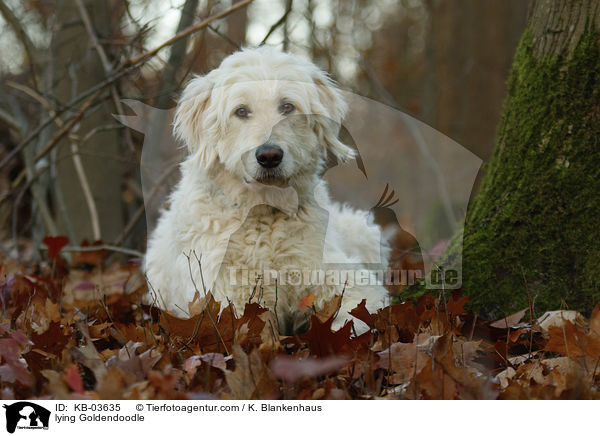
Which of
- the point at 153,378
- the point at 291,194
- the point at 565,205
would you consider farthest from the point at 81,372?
the point at 565,205

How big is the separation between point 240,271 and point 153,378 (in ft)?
3.58

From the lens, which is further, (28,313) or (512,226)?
(512,226)

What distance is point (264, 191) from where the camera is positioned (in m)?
2.84

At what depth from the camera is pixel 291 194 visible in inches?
113

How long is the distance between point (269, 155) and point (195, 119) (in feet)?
1.91

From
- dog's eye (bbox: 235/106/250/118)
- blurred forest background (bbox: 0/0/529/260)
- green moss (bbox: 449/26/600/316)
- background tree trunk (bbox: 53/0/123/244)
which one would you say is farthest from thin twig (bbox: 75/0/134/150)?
green moss (bbox: 449/26/600/316)

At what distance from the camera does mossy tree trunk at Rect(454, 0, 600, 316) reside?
3.05m

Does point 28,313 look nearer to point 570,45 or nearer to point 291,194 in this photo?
point 291,194

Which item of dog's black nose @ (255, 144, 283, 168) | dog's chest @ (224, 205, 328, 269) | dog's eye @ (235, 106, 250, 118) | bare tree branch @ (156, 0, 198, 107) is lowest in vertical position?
dog's chest @ (224, 205, 328, 269)

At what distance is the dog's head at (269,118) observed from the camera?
8.79 feet

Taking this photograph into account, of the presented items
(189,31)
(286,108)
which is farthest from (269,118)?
(189,31)

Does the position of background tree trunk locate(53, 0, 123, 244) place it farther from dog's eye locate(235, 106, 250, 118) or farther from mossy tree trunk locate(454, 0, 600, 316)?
mossy tree trunk locate(454, 0, 600, 316)
